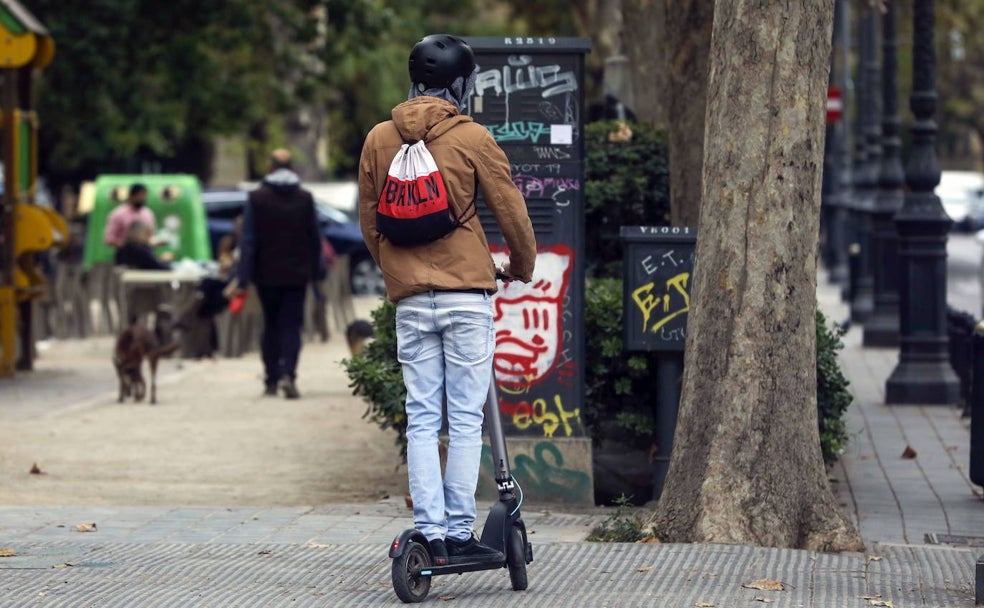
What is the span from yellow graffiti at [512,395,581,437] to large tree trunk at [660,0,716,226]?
5.32ft

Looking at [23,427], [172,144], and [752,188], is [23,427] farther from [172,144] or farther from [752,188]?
[172,144]

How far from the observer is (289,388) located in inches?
525

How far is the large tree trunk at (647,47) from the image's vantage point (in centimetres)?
1220

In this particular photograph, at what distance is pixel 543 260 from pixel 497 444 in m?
2.35

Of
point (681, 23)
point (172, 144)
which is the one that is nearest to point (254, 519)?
point (681, 23)

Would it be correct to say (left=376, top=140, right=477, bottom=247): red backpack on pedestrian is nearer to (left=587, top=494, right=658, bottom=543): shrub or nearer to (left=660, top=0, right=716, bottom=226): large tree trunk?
(left=587, top=494, right=658, bottom=543): shrub

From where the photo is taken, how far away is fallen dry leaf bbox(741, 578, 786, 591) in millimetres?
5754

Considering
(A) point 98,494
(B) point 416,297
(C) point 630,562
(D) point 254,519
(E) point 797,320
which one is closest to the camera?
(B) point 416,297

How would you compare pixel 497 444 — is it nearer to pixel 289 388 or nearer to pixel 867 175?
pixel 289 388

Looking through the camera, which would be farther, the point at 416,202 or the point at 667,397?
the point at 667,397

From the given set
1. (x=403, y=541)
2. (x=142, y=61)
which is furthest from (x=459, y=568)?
(x=142, y=61)

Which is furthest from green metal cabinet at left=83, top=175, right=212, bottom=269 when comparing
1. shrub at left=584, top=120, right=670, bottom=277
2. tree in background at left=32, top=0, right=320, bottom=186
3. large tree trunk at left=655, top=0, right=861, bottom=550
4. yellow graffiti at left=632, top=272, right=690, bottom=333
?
large tree trunk at left=655, top=0, right=861, bottom=550

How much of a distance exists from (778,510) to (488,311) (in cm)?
172

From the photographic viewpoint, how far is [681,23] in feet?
30.9
